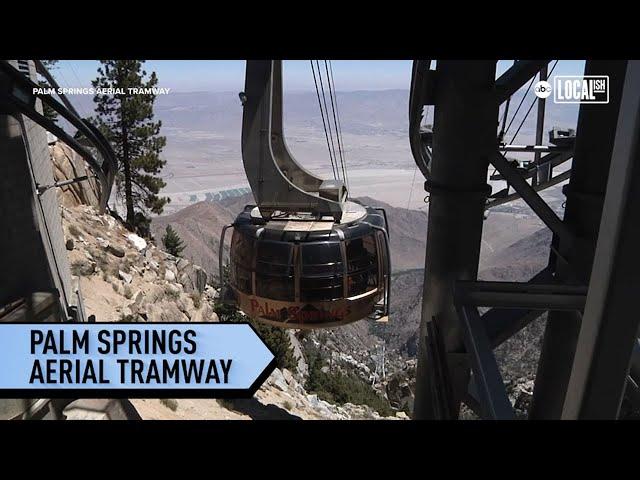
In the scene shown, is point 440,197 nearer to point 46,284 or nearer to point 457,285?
point 457,285

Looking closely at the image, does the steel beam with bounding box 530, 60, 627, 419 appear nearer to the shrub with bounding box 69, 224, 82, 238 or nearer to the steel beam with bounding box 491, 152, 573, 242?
the steel beam with bounding box 491, 152, 573, 242

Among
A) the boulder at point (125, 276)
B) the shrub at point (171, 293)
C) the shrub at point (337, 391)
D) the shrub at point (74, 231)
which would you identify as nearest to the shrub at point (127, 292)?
the boulder at point (125, 276)

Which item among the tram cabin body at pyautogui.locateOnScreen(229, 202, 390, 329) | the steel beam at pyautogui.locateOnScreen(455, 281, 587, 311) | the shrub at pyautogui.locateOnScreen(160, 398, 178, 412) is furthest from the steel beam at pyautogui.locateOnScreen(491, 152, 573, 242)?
the shrub at pyautogui.locateOnScreen(160, 398, 178, 412)

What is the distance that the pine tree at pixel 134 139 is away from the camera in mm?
23094

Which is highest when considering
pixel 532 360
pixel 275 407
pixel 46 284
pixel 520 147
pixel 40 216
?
pixel 520 147

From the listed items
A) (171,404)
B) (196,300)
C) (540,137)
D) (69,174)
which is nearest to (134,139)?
(69,174)

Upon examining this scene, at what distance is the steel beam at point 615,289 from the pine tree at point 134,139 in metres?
24.0

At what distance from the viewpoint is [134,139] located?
24.4 meters

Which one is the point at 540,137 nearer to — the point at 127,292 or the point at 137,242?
the point at 127,292

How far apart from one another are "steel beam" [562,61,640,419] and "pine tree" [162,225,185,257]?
28056 millimetres

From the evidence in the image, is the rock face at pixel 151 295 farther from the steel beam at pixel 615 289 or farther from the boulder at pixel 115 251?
the steel beam at pixel 615 289

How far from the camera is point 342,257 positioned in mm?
6852

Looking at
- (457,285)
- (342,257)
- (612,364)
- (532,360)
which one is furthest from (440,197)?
(532,360)

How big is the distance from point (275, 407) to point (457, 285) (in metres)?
13.4
